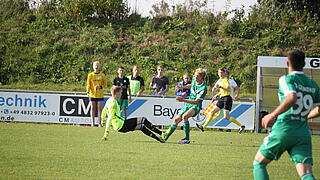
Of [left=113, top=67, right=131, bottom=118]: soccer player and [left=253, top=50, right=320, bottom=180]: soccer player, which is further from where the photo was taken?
[left=113, top=67, right=131, bottom=118]: soccer player

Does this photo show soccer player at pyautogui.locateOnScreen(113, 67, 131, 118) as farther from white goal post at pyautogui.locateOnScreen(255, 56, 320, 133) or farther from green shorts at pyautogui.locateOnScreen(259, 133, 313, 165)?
green shorts at pyautogui.locateOnScreen(259, 133, 313, 165)

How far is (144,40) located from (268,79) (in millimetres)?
12039

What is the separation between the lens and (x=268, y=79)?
20.3 meters

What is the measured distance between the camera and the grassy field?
841 centimetres

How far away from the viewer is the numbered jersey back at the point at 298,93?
19.6ft

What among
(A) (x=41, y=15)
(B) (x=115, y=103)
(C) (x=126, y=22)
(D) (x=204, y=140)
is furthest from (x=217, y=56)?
(B) (x=115, y=103)

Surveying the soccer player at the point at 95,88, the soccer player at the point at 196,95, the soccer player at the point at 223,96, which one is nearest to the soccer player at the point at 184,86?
the soccer player at the point at 223,96

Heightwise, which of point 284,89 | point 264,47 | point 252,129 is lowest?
point 252,129

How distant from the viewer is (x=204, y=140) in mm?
14844

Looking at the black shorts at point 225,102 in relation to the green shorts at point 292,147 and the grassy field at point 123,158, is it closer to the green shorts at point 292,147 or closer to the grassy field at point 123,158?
the grassy field at point 123,158

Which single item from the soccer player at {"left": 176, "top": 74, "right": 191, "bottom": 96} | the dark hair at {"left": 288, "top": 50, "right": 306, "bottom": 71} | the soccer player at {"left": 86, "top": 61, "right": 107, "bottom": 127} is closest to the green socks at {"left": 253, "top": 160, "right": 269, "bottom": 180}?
the dark hair at {"left": 288, "top": 50, "right": 306, "bottom": 71}

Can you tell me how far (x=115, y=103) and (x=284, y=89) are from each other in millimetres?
6801

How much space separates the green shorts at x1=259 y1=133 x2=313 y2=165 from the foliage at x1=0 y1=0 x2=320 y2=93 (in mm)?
21093

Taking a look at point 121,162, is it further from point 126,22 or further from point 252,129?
point 126,22
